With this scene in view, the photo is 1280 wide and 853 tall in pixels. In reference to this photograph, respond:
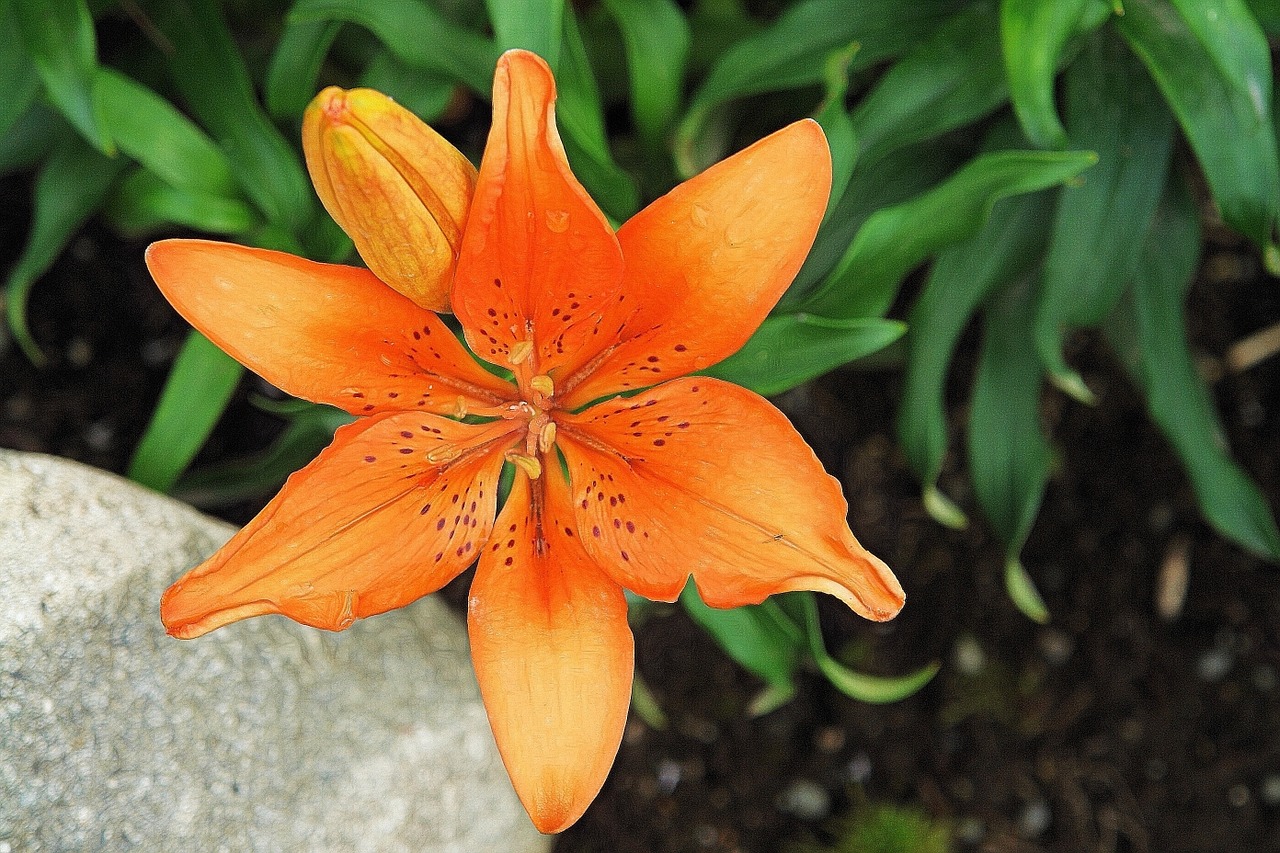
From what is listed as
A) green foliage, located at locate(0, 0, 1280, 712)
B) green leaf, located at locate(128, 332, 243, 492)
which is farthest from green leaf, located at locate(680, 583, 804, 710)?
green leaf, located at locate(128, 332, 243, 492)

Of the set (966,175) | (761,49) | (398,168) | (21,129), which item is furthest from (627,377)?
(21,129)

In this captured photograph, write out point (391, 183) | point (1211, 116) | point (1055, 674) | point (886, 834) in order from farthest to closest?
point (1055, 674)
point (886, 834)
point (1211, 116)
point (391, 183)

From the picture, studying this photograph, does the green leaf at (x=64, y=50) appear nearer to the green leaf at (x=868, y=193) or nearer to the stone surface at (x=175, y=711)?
the stone surface at (x=175, y=711)

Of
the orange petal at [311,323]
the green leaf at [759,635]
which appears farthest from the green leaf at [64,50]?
the green leaf at [759,635]

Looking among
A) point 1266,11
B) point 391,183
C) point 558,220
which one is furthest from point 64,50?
point 1266,11

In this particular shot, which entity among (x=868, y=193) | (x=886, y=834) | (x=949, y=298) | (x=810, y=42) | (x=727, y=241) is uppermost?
(x=727, y=241)

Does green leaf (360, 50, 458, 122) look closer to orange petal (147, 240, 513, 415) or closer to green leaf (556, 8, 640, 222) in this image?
green leaf (556, 8, 640, 222)

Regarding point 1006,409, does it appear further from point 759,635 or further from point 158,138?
point 158,138
